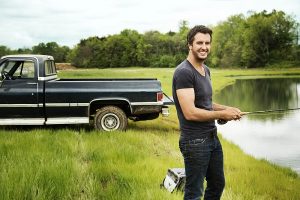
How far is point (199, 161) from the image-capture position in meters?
4.45

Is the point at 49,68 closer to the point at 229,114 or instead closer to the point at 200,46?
the point at 200,46

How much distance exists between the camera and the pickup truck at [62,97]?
1155 centimetres

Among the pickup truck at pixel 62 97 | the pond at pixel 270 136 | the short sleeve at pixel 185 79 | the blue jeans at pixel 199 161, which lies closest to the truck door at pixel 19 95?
the pickup truck at pixel 62 97

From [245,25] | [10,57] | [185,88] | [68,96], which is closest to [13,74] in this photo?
[10,57]

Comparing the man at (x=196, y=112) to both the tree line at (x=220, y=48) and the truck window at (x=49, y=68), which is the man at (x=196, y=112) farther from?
the tree line at (x=220, y=48)

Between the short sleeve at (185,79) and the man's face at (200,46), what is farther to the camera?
the man's face at (200,46)

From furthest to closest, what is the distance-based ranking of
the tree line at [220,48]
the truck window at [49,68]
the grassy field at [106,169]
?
the tree line at [220,48], the truck window at [49,68], the grassy field at [106,169]

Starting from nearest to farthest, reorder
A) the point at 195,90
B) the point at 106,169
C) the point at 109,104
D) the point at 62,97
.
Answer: the point at 195,90
the point at 106,169
the point at 62,97
the point at 109,104

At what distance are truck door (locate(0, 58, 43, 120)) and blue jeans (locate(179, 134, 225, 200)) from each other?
7.77 m

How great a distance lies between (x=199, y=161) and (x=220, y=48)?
11464 centimetres

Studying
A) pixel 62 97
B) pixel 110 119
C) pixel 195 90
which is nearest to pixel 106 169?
pixel 195 90

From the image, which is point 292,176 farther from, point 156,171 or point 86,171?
point 86,171

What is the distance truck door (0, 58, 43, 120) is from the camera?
1153 cm

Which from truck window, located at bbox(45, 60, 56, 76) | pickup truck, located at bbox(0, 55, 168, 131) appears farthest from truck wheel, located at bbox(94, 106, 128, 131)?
truck window, located at bbox(45, 60, 56, 76)
